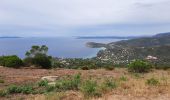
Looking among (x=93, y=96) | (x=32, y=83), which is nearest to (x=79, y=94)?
(x=93, y=96)

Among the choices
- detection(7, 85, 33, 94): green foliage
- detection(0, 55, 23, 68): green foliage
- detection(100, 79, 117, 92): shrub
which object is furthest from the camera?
detection(0, 55, 23, 68): green foliage

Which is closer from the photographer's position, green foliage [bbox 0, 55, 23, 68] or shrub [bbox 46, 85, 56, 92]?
shrub [bbox 46, 85, 56, 92]

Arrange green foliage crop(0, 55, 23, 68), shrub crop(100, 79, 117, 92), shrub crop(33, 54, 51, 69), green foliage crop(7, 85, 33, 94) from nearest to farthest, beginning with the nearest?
1. shrub crop(100, 79, 117, 92)
2. green foliage crop(7, 85, 33, 94)
3. green foliage crop(0, 55, 23, 68)
4. shrub crop(33, 54, 51, 69)

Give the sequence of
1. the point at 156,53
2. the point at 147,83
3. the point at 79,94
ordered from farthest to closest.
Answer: the point at 156,53 → the point at 147,83 → the point at 79,94

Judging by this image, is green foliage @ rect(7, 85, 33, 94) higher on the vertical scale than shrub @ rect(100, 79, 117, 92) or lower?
lower

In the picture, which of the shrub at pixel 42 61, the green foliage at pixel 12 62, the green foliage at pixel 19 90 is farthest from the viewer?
the shrub at pixel 42 61

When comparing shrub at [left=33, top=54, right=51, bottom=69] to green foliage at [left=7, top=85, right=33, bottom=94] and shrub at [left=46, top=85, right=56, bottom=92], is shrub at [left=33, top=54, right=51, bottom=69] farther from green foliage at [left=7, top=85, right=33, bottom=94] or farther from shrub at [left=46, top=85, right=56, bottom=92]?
green foliage at [left=7, top=85, right=33, bottom=94]

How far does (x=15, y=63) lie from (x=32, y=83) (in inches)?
391

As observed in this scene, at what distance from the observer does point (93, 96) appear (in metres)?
10.9

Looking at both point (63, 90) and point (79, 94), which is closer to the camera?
point (79, 94)

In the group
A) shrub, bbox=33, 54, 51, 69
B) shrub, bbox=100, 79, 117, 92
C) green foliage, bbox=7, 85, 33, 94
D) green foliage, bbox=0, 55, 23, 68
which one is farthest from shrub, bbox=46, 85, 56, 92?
shrub, bbox=33, 54, 51, 69

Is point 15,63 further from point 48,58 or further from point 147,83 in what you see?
point 147,83

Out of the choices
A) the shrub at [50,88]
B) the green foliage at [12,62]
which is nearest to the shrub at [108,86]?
the shrub at [50,88]

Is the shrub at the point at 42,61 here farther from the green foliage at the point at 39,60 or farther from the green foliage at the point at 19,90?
the green foliage at the point at 19,90
